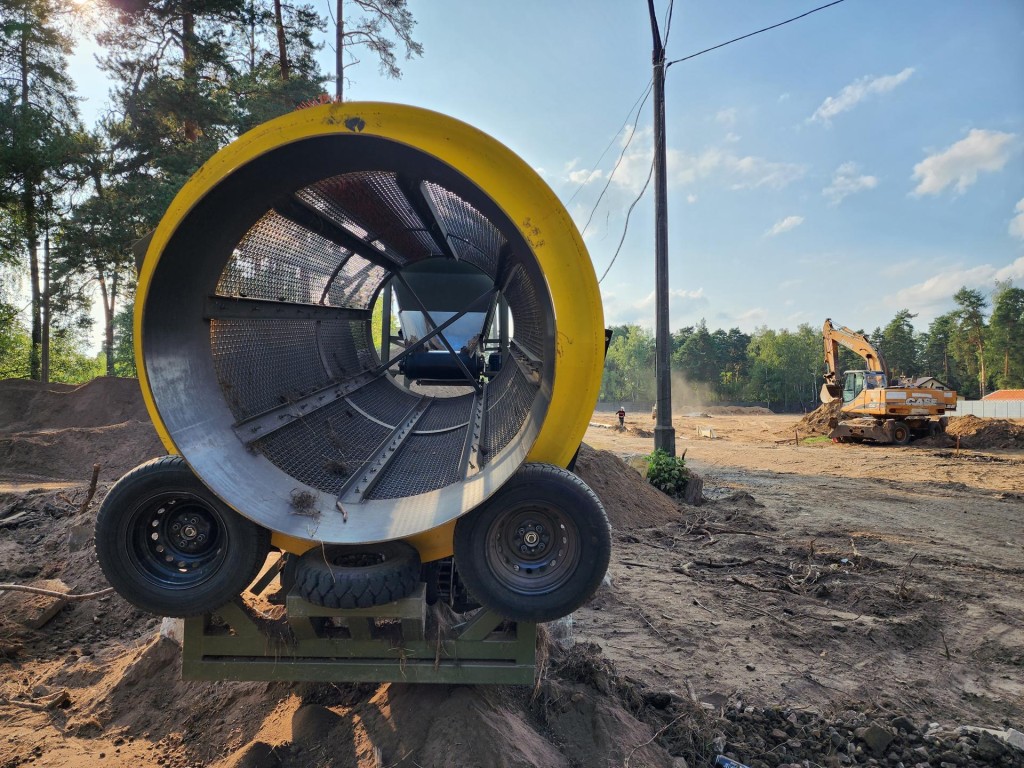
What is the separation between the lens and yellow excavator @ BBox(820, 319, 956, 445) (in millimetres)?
18797

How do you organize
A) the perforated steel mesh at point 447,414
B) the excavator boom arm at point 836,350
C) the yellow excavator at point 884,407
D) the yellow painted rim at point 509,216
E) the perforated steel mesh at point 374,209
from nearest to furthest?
the yellow painted rim at point 509,216, the perforated steel mesh at point 374,209, the perforated steel mesh at point 447,414, the yellow excavator at point 884,407, the excavator boom arm at point 836,350

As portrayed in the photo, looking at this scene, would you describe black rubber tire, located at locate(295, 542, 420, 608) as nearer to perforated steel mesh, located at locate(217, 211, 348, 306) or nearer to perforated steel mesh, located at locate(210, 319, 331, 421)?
perforated steel mesh, located at locate(210, 319, 331, 421)

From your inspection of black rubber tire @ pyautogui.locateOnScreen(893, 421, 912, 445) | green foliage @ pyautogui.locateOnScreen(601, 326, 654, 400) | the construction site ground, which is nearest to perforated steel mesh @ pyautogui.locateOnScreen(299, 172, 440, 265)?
the construction site ground

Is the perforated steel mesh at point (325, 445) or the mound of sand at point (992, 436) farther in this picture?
the mound of sand at point (992, 436)

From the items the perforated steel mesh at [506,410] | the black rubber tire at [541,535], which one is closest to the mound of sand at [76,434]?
the perforated steel mesh at [506,410]

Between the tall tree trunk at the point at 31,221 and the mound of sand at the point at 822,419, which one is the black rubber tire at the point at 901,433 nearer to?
the mound of sand at the point at 822,419

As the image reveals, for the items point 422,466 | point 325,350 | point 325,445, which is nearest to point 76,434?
point 325,350

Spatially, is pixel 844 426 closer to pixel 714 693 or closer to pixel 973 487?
pixel 973 487

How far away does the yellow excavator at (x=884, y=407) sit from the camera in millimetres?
18797

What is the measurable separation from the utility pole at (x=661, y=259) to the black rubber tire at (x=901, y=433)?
13457mm

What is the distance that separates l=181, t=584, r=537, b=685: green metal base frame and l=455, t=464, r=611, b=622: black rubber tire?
19 cm

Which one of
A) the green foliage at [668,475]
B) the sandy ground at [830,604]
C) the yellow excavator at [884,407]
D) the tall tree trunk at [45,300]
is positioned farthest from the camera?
the yellow excavator at [884,407]

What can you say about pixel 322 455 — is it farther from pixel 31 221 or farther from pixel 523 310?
pixel 31 221

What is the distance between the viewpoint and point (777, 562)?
609 centimetres
